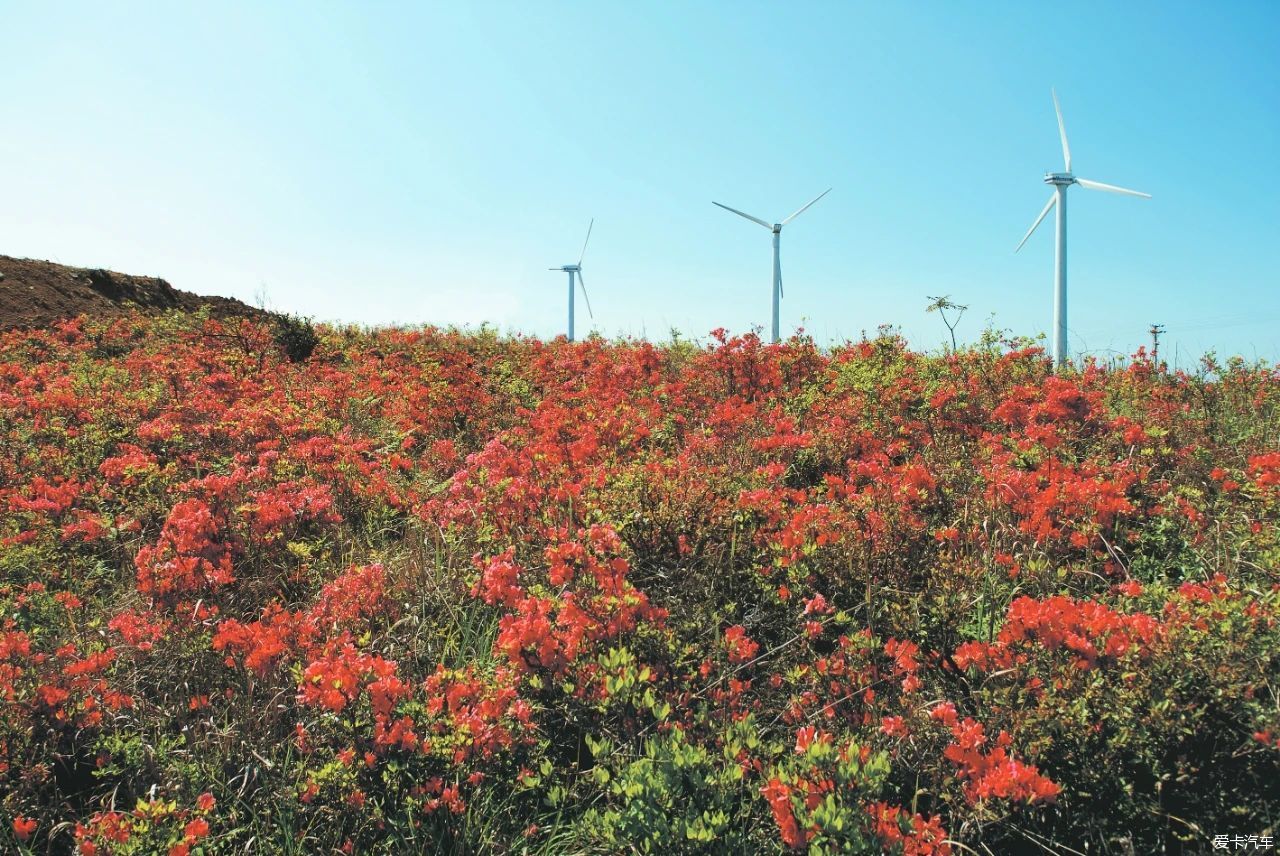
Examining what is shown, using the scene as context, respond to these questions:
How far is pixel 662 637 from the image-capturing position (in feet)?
11.9

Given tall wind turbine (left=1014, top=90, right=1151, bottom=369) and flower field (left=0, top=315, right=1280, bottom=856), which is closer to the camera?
flower field (left=0, top=315, right=1280, bottom=856)

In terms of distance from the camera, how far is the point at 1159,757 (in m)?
2.92

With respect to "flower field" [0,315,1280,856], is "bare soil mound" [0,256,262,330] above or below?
above

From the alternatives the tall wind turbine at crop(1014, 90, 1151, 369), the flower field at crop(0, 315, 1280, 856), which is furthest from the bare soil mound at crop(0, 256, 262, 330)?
the tall wind turbine at crop(1014, 90, 1151, 369)

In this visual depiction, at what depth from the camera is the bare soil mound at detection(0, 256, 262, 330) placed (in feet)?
49.1

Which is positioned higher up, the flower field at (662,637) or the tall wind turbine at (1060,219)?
the tall wind turbine at (1060,219)

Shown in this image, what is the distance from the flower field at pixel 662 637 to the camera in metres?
2.91

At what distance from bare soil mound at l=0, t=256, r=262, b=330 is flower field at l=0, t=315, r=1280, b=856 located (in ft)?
32.2

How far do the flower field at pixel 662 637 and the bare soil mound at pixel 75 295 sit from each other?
9827mm

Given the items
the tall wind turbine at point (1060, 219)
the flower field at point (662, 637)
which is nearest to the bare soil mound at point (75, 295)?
the flower field at point (662, 637)

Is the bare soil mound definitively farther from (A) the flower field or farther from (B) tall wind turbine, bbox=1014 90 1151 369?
(B) tall wind turbine, bbox=1014 90 1151 369

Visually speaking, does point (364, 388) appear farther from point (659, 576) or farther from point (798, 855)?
point (798, 855)

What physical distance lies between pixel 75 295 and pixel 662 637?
58.4 feet

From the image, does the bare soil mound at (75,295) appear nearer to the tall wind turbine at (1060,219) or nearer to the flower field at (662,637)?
the flower field at (662,637)
